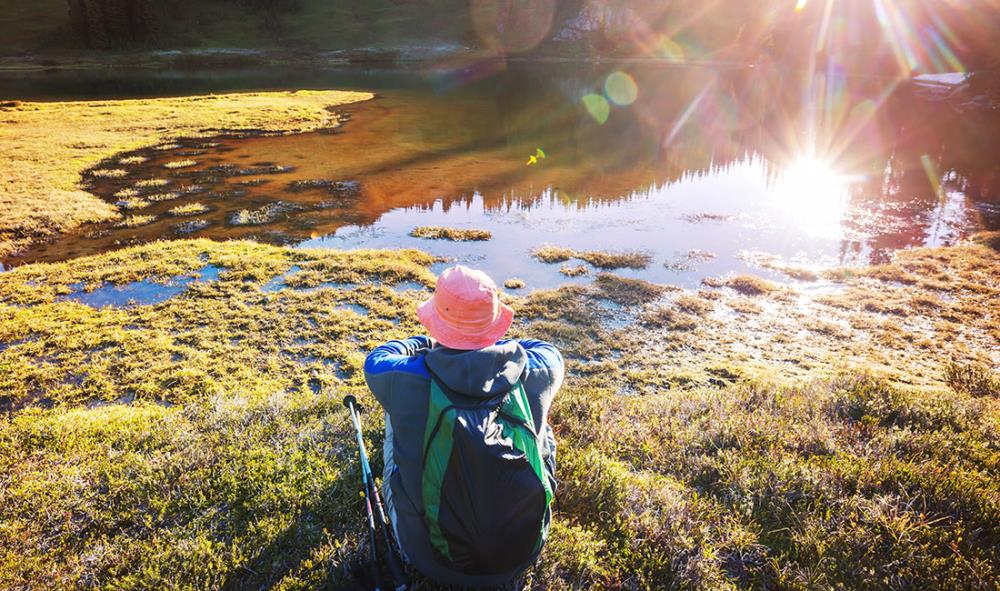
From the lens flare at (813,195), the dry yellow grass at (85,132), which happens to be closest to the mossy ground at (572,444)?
the dry yellow grass at (85,132)

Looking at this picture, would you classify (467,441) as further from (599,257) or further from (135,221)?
(135,221)

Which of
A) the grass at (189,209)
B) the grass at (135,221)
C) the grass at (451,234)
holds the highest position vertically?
the grass at (189,209)

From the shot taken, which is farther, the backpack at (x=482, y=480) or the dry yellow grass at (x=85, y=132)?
the dry yellow grass at (x=85, y=132)

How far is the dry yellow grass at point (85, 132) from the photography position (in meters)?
18.3

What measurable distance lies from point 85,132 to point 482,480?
41.7 m

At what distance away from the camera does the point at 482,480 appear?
3412 millimetres

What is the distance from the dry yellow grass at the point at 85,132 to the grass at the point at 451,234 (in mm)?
11620

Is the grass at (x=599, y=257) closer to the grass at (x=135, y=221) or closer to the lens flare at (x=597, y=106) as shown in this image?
the grass at (x=135, y=221)

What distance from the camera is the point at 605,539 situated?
508 cm

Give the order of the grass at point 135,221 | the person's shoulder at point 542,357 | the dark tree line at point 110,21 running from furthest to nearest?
the dark tree line at point 110,21 < the grass at point 135,221 < the person's shoulder at point 542,357

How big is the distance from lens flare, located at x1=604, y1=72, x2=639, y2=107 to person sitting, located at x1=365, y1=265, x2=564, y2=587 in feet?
183

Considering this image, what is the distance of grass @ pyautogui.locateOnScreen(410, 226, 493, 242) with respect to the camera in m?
18.7

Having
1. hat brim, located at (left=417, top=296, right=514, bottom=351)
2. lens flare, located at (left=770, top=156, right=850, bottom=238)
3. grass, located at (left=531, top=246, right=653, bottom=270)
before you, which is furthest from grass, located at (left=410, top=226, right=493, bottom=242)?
hat brim, located at (left=417, top=296, right=514, bottom=351)

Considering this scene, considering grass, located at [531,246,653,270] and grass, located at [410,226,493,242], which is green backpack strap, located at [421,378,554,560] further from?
grass, located at [410,226,493,242]
